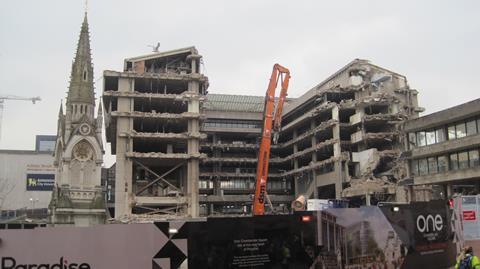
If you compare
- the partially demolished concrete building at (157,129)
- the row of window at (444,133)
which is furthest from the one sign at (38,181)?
the row of window at (444,133)

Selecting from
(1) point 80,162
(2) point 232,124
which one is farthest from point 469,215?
(2) point 232,124

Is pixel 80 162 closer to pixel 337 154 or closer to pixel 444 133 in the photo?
pixel 337 154

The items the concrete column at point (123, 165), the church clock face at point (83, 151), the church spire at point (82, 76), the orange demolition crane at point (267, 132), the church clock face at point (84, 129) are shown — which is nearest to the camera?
the orange demolition crane at point (267, 132)

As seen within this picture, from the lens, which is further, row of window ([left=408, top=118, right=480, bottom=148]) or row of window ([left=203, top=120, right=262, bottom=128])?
row of window ([left=203, top=120, right=262, bottom=128])

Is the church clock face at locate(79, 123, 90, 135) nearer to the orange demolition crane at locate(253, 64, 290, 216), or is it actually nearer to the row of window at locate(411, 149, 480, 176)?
the orange demolition crane at locate(253, 64, 290, 216)

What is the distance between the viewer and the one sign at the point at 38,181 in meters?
120

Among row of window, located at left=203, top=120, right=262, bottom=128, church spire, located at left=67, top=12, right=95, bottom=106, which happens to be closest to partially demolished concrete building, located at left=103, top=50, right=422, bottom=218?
church spire, located at left=67, top=12, right=95, bottom=106

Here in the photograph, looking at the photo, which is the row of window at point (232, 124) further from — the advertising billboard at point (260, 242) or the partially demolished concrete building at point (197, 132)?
the advertising billboard at point (260, 242)

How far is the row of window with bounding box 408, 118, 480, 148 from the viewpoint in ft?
171

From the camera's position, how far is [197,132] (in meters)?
78.2

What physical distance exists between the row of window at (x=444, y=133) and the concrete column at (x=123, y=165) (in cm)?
3952

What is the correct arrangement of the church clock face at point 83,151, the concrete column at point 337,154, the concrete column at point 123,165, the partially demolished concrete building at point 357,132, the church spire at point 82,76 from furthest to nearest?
the concrete column at point 337,154
the partially demolished concrete building at point 357,132
the church spire at point 82,76
the concrete column at point 123,165
the church clock face at point 83,151

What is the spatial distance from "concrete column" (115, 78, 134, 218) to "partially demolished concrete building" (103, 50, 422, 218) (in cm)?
14

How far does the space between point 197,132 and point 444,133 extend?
36528 millimetres
